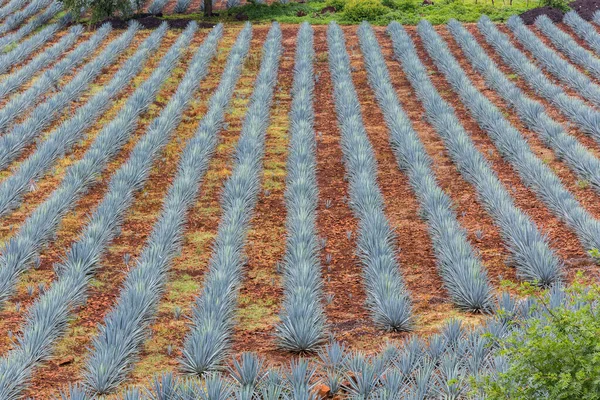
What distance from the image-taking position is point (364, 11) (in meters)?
19.2

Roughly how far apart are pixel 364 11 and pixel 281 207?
1289 centimetres

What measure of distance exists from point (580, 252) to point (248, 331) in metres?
3.26

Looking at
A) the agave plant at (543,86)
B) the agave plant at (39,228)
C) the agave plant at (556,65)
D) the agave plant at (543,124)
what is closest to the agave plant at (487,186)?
the agave plant at (543,124)

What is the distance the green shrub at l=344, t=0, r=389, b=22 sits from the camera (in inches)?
757

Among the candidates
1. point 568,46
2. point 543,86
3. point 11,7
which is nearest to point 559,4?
point 568,46

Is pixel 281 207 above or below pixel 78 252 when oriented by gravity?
below

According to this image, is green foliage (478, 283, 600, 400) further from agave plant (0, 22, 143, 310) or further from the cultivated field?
agave plant (0, 22, 143, 310)

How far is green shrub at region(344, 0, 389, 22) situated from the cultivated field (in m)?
5.06

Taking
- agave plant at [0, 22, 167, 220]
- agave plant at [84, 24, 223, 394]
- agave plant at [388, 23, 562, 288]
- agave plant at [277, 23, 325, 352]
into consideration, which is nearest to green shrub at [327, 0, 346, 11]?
agave plant at [388, 23, 562, 288]

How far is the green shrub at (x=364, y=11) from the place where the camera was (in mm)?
19219

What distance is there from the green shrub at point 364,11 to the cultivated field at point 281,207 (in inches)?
199

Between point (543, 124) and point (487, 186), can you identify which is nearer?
point (487, 186)

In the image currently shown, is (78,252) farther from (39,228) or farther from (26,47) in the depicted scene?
(26,47)

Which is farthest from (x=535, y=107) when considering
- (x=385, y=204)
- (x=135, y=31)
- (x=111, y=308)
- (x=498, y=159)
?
(x=135, y=31)
